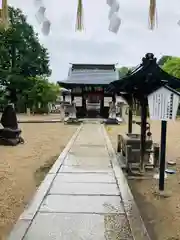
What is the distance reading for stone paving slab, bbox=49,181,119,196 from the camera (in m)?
5.54

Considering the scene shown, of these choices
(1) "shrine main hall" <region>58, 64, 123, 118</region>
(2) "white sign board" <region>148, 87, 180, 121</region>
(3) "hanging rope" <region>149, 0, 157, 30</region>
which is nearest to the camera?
(3) "hanging rope" <region>149, 0, 157, 30</region>

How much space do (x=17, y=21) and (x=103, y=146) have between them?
2412 cm

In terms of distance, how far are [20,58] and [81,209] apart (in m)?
30.4

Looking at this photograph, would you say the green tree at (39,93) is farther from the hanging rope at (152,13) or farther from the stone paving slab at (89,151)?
the hanging rope at (152,13)

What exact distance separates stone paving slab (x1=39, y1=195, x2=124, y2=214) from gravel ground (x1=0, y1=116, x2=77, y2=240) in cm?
54

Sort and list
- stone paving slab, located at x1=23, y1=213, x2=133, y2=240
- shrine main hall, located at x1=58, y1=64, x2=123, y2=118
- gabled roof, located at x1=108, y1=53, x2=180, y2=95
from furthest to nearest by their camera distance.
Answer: shrine main hall, located at x1=58, y1=64, x2=123, y2=118, gabled roof, located at x1=108, y1=53, x2=180, y2=95, stone paving slab, located at x1=23, y1=213, x2=133, y2=240

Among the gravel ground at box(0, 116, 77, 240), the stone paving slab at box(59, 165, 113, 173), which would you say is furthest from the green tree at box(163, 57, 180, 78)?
the stone paving slab at box(59, 165, 113, 173)

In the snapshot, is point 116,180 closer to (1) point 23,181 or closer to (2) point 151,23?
(1) point 23,181

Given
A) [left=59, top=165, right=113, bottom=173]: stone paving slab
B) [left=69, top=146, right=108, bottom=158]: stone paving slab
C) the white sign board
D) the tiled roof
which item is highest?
the tiled roof

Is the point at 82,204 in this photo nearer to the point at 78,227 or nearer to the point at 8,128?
the point at 78,227

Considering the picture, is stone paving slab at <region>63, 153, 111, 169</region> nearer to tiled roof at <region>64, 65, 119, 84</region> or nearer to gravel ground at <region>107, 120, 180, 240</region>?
gravel ground at <region>107, 120, 180, 240</region>

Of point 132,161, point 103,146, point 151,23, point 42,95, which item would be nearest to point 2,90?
point 42,95

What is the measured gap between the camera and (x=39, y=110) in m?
32.2

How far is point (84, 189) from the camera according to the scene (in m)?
5.76
